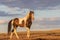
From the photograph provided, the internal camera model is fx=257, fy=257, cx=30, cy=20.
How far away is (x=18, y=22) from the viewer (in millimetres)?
17531

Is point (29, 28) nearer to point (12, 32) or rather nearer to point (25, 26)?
point (25, 26)

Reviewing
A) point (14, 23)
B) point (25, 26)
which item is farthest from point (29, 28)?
point (14, 23)

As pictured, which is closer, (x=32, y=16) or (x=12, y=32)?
(x=32, y=16)

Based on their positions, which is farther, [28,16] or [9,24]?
[9,24]

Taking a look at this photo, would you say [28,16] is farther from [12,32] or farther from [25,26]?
[12,32]

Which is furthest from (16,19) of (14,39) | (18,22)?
(14,39)

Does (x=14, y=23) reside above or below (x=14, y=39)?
above

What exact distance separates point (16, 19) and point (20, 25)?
506 mm

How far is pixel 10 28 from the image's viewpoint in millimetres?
17906

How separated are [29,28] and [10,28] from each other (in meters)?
1.70

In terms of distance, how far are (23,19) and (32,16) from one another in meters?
0.88

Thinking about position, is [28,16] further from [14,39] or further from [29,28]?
[14,39]

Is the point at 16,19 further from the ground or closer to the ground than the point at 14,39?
further from the ground

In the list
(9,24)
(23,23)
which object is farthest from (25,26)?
(9,24)
